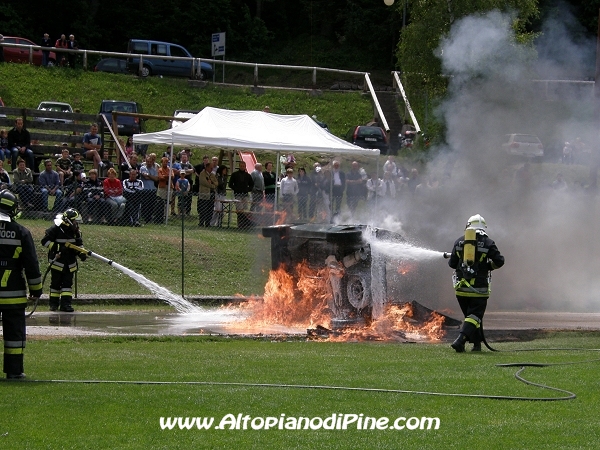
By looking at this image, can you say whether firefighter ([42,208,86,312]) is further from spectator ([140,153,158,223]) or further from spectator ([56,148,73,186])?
spectator ([56,148,73,186])

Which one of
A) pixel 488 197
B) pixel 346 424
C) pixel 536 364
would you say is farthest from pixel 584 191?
pixel 346 424

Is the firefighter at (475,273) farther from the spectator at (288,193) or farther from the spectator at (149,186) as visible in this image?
the spectator at (149,186)

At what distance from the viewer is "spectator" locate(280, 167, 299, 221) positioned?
866 inches

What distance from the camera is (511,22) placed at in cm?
2595

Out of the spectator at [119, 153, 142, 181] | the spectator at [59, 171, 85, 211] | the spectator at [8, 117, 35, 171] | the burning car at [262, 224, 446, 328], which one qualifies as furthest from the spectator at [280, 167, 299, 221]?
the burning car at [262, 224, 446, 328]

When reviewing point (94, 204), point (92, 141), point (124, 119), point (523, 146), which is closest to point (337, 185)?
point (523, 146)

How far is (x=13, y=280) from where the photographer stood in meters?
9.62

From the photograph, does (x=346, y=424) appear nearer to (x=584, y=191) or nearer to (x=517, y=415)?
(x=517, y=415)

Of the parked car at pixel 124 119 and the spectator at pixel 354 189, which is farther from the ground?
the parked car at pixel 124 119

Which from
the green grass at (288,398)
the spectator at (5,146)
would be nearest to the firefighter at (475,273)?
the green grass at (288,398)

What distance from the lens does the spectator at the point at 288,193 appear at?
2200cm

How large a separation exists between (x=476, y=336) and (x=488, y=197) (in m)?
8.73

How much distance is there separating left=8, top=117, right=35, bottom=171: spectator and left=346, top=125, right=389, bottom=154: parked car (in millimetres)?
13975

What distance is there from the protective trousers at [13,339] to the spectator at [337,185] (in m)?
13.8
